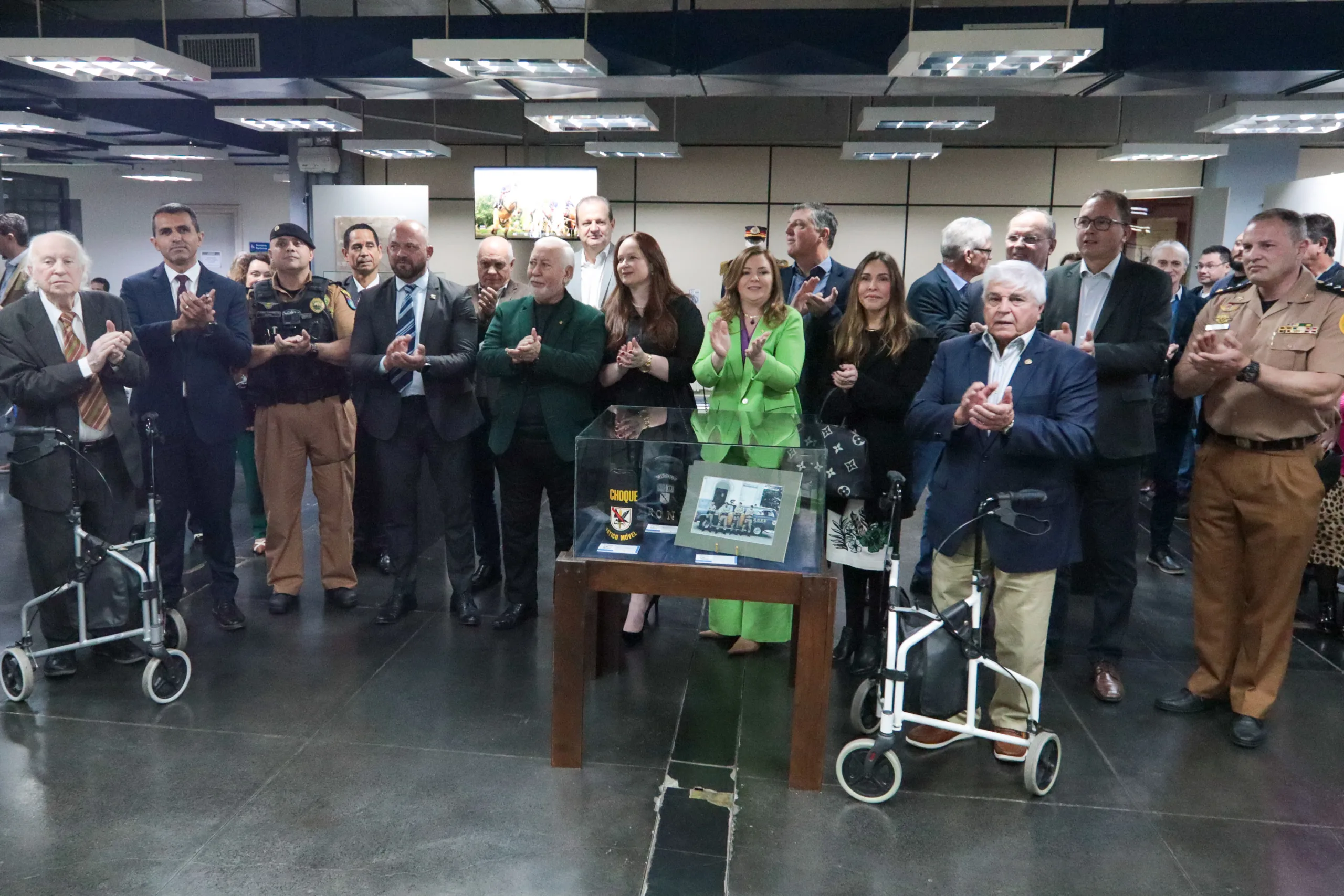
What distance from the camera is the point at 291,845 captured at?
2.56m

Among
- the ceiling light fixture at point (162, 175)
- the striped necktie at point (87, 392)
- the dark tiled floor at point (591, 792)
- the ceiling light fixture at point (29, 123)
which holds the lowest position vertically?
the dark tiled floor at point (591, 792)

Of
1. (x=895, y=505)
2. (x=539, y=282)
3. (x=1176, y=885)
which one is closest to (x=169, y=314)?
(x=539, y=282)

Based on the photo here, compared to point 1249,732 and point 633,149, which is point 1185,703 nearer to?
point 1249,732

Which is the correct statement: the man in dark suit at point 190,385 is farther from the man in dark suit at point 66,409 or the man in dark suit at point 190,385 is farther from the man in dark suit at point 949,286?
the man in dark suit at point 949,286

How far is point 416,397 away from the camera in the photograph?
4176 mm

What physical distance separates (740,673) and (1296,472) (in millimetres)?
2023

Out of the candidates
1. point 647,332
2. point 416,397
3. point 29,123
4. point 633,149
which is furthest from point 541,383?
point 29,123

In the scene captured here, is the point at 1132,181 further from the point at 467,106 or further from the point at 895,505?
the point at 895,505

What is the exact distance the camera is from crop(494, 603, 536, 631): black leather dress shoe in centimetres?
416

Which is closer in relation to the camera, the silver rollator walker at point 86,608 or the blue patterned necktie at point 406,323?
the silver rollator walker at point 86,608

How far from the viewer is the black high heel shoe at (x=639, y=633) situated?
4043 mm

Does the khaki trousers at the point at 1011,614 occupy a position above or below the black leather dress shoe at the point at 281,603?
above

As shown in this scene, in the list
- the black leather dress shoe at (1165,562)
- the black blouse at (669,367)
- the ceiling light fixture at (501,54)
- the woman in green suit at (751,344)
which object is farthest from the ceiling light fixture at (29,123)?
the black leather dress shoe at (1165,562)

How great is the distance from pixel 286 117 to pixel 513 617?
4.35m
